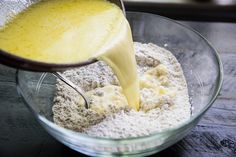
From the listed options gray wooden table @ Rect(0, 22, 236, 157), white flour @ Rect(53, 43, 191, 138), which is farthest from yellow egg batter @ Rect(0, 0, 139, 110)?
gray wooden table @ Rect(0, 22, 236, 157)

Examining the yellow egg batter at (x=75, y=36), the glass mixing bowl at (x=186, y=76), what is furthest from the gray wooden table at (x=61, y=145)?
the yellow egg batter at (x=75, y=36)

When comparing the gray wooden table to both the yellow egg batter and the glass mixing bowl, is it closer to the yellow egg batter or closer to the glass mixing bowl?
the glass mixing bowl

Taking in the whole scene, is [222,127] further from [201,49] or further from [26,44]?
[26,44]

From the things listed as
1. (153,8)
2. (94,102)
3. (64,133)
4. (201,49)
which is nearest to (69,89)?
(94,102)

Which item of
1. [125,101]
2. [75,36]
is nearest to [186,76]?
[125,101]

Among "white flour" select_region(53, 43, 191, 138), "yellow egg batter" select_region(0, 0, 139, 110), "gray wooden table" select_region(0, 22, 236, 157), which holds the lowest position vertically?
"gray wooden table" select_region(0, 22, 236, 157)
